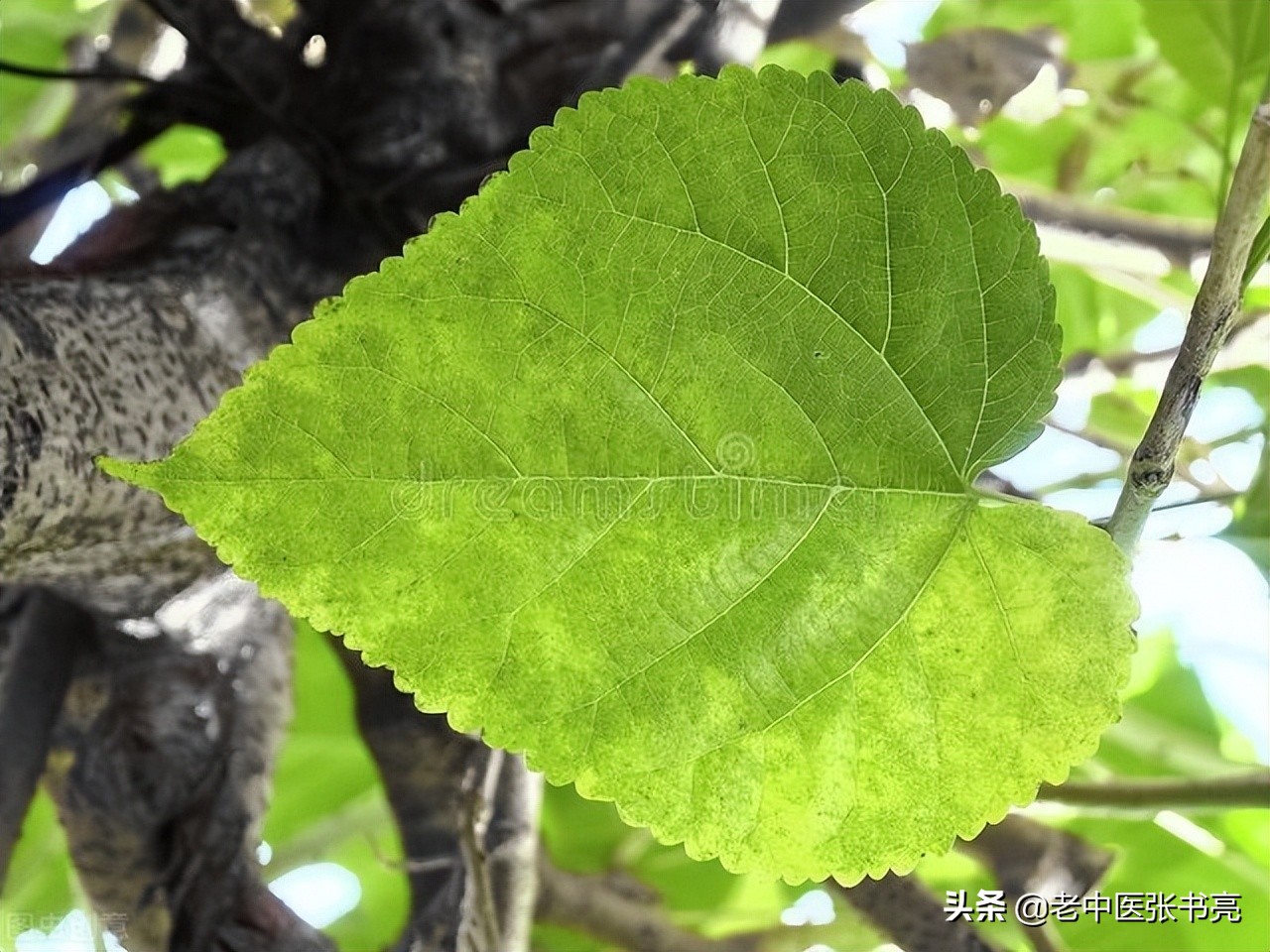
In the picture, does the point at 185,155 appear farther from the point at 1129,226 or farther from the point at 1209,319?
the point at 1209,319

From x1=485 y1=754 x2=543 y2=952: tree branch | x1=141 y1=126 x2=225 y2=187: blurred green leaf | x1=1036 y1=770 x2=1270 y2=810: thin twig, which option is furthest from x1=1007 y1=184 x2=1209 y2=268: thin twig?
x1=141 y1=126 x2=225 y2=187: blurred green leaf

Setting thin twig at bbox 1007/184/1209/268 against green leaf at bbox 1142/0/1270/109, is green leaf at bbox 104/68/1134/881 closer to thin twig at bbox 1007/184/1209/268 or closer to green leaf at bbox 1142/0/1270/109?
green leaf at bbox 1142/0/1270/109

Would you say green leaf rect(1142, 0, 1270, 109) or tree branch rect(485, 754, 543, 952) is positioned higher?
green leaf rect(1142, 0, 1270, 109)

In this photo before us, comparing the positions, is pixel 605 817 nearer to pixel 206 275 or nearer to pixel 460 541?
pixel 206 275

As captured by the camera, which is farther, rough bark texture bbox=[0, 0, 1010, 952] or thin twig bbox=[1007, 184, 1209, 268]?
thin twig bbox=[1007, 184, 1209, 268]

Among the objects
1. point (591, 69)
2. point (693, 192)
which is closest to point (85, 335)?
point (693, 192)

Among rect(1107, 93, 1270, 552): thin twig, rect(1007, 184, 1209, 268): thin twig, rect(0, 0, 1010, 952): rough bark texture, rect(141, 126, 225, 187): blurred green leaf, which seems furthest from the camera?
rect(141, 126, 225, 187): blurred green leaf

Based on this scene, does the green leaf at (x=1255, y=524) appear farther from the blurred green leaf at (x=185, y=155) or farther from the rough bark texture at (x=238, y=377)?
the blurred green leaf at (x=185, y=155)
